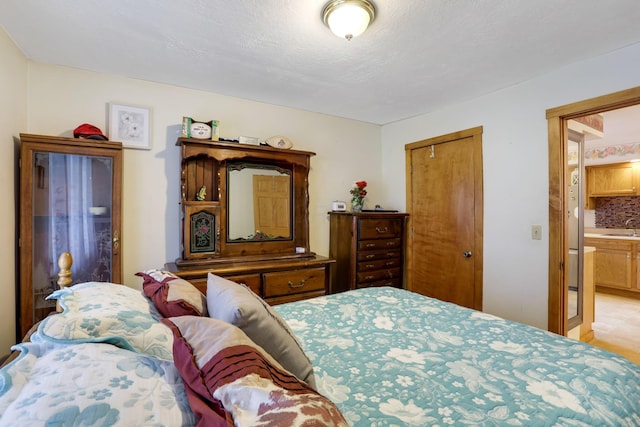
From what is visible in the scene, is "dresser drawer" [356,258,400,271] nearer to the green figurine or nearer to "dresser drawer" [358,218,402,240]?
"dresser drawer" [358,218,402,240]

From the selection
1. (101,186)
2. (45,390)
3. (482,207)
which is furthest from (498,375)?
(101,186)

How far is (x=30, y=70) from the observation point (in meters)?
2.13

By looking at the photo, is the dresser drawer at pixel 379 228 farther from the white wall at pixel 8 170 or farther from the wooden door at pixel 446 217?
the white wall at pixel 8 170

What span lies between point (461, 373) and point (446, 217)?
2.29m

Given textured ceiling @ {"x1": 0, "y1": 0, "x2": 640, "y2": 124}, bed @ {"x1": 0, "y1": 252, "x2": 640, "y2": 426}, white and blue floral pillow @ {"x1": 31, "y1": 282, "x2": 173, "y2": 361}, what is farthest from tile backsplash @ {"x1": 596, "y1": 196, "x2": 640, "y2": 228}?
white and blue floral pillow @ {"x1": 31, "y1": 282, "x2": 173, "y2": 361}

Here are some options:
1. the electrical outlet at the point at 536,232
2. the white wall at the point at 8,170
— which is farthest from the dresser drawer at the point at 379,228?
the white wall at the point at 8,170

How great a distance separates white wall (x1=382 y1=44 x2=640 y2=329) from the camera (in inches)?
86.6

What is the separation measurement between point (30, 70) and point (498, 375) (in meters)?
3.36

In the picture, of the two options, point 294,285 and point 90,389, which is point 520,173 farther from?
point 90,389

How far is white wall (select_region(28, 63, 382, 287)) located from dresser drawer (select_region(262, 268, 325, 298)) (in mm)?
609

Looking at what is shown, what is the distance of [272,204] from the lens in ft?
9.75

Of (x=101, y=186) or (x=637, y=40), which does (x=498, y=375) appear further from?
(x=101, y=186)

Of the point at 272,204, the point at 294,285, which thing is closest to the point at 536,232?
the point at 294,285

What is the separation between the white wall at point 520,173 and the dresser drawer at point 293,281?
1.59 m
